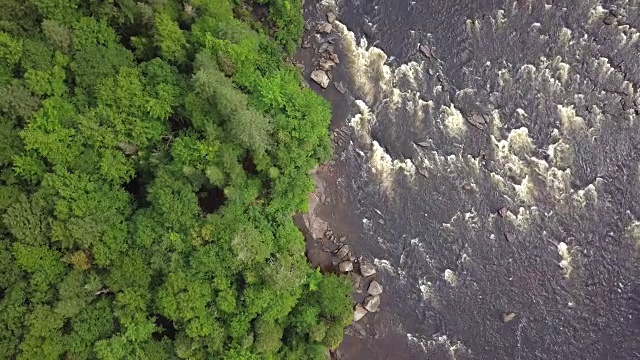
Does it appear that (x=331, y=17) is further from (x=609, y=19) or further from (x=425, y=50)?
(x=609, y=19)

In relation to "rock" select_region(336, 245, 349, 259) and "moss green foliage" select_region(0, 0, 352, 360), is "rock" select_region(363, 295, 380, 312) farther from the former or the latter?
"moss green foliage" select_region(0, 0, 352, 360)

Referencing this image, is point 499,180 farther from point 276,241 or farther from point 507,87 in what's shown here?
point 276,241

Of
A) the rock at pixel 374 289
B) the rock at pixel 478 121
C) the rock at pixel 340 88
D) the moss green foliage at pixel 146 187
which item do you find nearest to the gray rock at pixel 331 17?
the rock at pixel 340 88

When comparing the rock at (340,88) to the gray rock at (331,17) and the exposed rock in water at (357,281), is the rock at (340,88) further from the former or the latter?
the exposed rock in water at (357,281)

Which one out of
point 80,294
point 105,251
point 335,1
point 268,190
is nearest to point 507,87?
point 335,1

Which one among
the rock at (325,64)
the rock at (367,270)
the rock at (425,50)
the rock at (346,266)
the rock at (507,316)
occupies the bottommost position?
the rock at (346,266)

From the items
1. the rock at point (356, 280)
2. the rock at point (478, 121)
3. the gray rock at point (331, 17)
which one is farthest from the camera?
the gray rock at point (331, 17)
